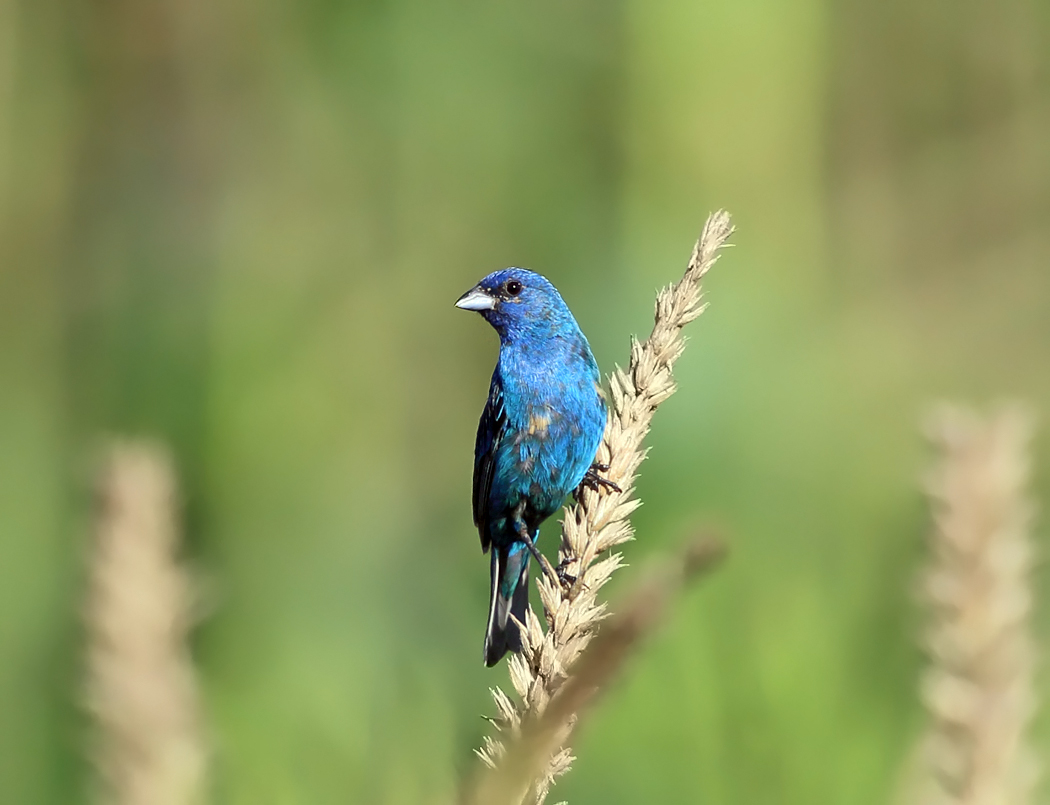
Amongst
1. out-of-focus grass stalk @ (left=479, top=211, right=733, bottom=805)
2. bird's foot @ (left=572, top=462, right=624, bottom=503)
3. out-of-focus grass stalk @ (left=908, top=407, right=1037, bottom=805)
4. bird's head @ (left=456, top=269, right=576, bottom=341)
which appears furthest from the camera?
bird's head @ (left=456, top=269, right=576, bottom=341)

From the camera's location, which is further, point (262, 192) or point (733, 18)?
point (262, 192)

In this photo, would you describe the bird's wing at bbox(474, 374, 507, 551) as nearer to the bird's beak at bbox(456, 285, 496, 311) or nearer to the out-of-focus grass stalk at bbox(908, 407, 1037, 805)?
the bird's beak at bbox(456, 285, 496, 311)

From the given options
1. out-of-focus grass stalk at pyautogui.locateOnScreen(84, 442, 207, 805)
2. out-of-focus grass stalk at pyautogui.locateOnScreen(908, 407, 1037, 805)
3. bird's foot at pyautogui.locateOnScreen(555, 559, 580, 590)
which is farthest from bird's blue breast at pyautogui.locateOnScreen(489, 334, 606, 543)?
out-of-focus grass stalk at pyautogui.locateOnScreen(84, 442, 207, 805)

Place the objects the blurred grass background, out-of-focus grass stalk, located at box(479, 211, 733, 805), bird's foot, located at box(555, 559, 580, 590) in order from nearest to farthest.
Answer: out-of-focus grass stalk, located at box(479, 211, 733, 805)
bird's foot, located at box(555, 559, 580, 590)
the blurred grass background

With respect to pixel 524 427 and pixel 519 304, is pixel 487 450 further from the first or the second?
pixel 519 304

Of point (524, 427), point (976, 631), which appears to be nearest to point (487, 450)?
point (524, 427)

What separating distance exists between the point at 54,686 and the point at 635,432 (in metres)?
1.96

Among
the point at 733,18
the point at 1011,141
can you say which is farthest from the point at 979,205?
the point at 733,18

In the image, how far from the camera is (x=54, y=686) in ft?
10.3

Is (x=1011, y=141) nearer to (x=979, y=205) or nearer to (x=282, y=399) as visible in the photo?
(x=979, y=205)

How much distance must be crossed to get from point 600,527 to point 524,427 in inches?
51.9

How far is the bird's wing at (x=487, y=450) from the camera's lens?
3.23 metres

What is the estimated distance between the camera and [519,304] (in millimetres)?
3406

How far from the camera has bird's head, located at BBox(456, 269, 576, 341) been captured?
10.9 feet
